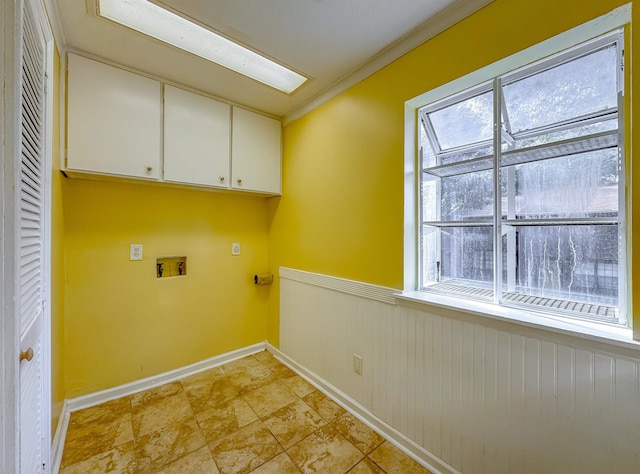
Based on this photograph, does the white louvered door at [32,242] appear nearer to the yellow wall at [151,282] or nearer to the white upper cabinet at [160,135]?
the white upper cabinet at [160,135]

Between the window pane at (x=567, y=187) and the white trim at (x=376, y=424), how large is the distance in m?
1.38

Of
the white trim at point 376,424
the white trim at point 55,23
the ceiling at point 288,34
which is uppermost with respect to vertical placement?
the ceiling at point 288,34

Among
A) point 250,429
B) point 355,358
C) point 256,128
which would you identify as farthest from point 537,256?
point 256,128

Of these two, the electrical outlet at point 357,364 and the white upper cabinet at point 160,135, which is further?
the electrical outlet at point 357,364

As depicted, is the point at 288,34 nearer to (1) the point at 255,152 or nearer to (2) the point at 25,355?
(1) the point at 255,152

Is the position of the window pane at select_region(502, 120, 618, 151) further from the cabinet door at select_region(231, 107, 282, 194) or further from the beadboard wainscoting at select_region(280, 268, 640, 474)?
the cabinet door at select_region(231, 107, 282, 194)

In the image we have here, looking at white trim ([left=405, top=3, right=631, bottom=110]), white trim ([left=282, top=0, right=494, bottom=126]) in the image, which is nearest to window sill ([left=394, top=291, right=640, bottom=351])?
white trim ([left=405, top=3, right=631, bottom=110])

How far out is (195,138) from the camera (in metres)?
2.11

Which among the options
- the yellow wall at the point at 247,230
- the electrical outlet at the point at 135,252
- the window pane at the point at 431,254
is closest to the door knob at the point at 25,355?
the yellow wall at the point at 247,230

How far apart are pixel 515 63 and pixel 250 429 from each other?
256 cm

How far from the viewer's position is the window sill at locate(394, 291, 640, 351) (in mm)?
937

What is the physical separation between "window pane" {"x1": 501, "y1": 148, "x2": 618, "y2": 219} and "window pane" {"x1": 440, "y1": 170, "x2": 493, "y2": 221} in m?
0.08

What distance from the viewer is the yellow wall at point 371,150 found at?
1181mm

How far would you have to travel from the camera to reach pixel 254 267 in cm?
279
